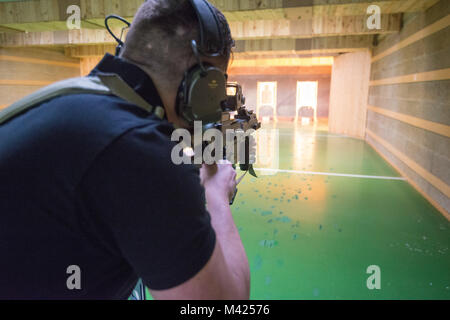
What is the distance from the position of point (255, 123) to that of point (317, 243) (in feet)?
3.27

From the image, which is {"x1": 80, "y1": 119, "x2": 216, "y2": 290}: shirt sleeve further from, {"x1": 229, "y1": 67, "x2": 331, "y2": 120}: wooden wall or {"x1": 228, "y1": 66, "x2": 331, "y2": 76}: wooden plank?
{"x1": 229, "y1": 67, "x2": 331, "y2": 120}: wooden wall

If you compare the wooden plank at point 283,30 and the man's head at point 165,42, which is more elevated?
the wooden plank at point 283,30

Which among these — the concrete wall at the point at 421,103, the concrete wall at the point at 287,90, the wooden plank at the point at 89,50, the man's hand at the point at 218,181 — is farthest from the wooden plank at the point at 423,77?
the concrete wall at the point at 287,90

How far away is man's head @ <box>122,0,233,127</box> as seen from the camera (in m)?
0.73

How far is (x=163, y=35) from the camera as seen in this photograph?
0.73 metres

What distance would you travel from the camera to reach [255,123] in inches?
86.7

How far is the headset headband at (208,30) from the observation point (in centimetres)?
77

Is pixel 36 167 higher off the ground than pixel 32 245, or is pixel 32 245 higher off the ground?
pixel 36 167

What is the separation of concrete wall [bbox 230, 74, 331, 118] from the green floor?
9068mm

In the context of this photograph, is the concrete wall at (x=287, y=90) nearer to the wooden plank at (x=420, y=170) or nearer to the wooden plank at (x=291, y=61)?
the wooden plank at (x=291, y=61)

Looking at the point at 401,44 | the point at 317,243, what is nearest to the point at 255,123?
the point at 317,243

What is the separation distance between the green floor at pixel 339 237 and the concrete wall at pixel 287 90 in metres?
9.07

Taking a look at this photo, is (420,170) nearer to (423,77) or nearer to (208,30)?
(423,77)

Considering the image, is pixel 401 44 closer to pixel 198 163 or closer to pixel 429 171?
pixel 429 171
